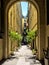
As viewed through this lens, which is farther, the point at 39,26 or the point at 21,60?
the point at 39,26

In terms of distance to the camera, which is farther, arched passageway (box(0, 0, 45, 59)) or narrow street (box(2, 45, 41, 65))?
arched passageway (box(0, 0, 45, 59))

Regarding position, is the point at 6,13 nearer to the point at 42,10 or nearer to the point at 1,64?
the point at 42,10

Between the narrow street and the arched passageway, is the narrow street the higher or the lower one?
the lower one

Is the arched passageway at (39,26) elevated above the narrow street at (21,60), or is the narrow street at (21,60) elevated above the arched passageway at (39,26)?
the arched passageway at (39,26)

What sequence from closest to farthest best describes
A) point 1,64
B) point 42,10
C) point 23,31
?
1. point 1,64
2. point 42,10
3. point 23,31

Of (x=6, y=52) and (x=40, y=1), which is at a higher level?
(x=40, y=1)

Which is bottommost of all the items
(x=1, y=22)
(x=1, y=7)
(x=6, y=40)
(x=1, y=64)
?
(x=1, y=64)

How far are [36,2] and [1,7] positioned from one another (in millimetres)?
2895

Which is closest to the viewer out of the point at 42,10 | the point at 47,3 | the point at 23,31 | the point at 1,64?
the point at 1,64

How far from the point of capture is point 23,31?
66.2 metres

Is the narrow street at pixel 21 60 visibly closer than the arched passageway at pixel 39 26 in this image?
Yes

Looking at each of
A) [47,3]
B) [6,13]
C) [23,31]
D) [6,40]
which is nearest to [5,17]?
[6,13]

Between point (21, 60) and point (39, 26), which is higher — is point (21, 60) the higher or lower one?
the lower one

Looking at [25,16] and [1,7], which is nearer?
[1,7]
